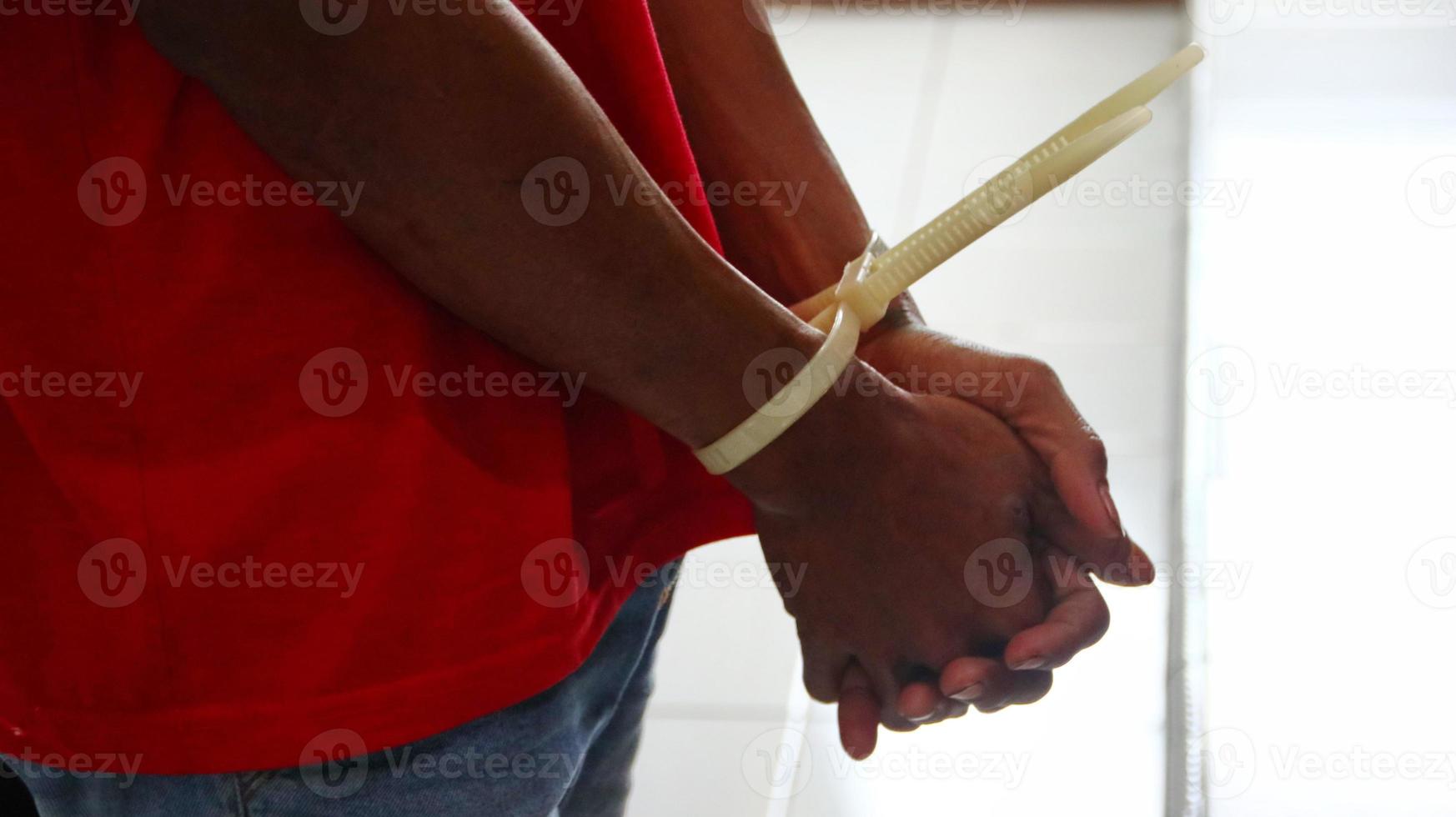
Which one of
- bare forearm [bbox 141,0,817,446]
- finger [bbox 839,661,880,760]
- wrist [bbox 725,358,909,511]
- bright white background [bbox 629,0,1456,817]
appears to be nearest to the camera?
bare forearm [bbox 141,0,817,446]

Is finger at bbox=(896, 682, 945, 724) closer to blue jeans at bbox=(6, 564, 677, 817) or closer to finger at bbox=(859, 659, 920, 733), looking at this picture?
A: finger at bbox=(859, 659, 920, 733)

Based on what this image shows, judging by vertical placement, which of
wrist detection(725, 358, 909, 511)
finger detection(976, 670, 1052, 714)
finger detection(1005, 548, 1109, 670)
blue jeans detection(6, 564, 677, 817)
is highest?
wrist detection(725, 358, 909, 511)

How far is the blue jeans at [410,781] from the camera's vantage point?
49cm

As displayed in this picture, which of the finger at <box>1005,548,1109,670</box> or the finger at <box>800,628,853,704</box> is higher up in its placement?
the finger at <box>1005,548,1109,670</box>

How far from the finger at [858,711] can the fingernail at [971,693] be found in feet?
0.16

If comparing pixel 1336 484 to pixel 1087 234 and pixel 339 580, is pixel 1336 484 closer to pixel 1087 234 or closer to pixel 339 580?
pixel 1087 234

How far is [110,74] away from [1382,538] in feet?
4.87

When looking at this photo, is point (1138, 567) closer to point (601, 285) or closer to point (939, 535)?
point (939, 535)

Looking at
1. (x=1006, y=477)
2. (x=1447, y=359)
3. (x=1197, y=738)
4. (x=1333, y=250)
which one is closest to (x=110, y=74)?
(x=1006, y=477)

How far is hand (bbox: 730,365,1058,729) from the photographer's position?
1.97 feet

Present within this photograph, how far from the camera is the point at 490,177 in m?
→ 0.47

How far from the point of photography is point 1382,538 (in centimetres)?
151

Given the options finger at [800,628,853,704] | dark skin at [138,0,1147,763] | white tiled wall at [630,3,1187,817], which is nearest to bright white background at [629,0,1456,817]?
white tiled wall at [630,3,1187,817]

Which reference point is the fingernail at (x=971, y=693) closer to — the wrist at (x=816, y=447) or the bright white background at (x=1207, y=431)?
the wrist at (x=816, y=447)
